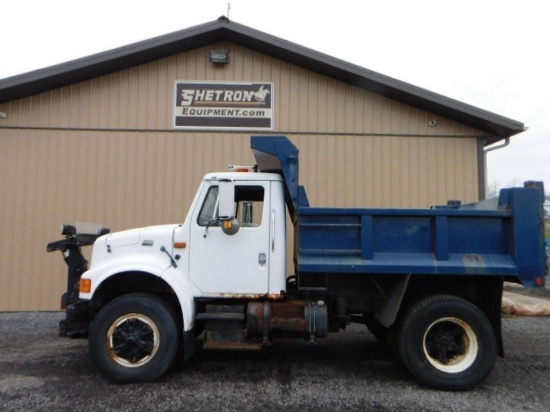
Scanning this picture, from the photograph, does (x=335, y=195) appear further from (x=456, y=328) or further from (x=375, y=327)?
(x=456, y=328)

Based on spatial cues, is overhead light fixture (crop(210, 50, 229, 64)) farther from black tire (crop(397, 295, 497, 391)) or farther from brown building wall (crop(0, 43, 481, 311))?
black tire (crop(397, 295, 497, 391))

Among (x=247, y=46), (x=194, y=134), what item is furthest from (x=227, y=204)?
(x=247, y=46)

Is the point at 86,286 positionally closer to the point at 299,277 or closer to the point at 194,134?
the point at 299,277

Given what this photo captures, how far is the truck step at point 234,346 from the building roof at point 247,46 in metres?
6.49

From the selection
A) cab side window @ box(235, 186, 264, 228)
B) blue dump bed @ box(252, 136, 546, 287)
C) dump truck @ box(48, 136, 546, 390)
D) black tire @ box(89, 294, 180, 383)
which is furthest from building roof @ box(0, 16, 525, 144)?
black tire @ box(89, 294, 180, 383)

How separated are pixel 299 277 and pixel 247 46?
6.37 m

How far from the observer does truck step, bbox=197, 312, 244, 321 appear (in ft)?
17.7

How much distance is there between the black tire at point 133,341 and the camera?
5.23m

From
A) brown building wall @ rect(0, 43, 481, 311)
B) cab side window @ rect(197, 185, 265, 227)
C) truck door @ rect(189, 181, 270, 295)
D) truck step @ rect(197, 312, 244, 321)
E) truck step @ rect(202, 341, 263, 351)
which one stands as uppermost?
brown building wall @ rect(0, 43, 481, 311)

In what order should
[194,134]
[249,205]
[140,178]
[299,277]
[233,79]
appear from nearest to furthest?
[299,277] < [249,205] < [140,178] < [194,134] < [233,79]

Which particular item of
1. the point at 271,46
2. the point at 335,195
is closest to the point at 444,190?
the point at 335,195

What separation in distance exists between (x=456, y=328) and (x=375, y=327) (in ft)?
5.05

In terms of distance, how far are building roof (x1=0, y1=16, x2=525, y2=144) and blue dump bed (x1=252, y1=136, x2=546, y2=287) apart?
183 inches

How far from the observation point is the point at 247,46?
32.8ft
